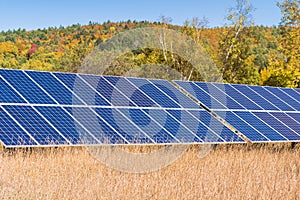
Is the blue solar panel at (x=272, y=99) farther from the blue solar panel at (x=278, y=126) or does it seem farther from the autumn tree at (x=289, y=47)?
the autumn tree at (x=289, y=47)

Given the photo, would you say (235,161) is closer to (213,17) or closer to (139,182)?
(139,182)

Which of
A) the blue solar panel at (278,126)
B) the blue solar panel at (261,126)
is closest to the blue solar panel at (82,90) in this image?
the blue solar panel at (261,126)

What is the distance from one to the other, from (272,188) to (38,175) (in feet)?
16.5

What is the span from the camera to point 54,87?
15.9 meters

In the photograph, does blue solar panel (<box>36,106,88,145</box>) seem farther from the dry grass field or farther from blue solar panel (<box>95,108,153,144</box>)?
blue solar panel (<box>95,108,153,144</box>)

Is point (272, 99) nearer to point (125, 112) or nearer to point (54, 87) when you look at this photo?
point (125, 112)

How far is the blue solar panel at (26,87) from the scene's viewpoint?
48.2ft

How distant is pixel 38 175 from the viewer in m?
11.2

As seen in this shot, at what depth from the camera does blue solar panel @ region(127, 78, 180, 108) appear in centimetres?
1777

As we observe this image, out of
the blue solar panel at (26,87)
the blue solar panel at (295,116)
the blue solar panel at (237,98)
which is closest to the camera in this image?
the blue solar panel at (26,87)

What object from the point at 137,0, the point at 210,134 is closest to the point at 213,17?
the point at 137,0

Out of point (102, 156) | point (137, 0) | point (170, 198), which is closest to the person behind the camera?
point (170, 198)

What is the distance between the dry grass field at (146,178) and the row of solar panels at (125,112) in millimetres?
632

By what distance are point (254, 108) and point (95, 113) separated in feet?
23.8
